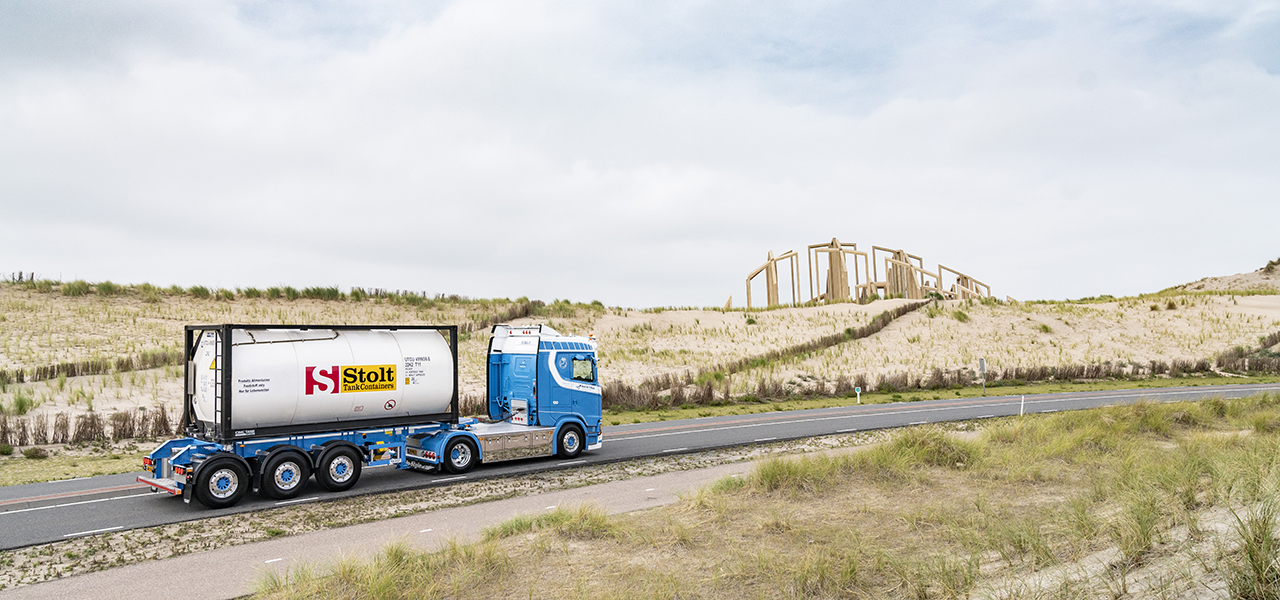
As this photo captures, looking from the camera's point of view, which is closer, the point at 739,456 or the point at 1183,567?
the point at 1183,567

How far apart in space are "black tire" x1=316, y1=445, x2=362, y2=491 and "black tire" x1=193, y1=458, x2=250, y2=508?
1.31m

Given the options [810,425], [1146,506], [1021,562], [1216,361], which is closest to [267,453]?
[1021,562]

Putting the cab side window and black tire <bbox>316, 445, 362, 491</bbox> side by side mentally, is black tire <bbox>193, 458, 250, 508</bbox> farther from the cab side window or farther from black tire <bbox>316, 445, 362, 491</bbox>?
the cab side window

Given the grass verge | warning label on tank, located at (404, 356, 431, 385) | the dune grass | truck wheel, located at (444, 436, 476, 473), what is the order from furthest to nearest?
the grass verge
truck wheel, located at (444, 436, 476, 473)
warning label on tank, located at (404, 356, 431, 385)
the dune grass

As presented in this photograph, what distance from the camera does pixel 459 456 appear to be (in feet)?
54.8

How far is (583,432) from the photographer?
19.0 m

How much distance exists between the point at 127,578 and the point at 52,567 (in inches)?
58.9

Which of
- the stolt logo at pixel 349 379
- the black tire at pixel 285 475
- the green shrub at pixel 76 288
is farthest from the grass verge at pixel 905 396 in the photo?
the green shrub at pixel 76 288

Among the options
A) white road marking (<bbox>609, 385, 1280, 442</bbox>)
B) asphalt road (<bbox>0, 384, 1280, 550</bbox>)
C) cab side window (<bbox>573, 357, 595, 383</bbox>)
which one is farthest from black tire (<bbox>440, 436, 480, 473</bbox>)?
white road marking (<bbox>609, 385, 1280, 442</bbox>)

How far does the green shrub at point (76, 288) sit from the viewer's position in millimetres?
47816

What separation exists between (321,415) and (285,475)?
1.25m

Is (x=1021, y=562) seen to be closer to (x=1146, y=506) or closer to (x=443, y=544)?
(x=1146, y=506)

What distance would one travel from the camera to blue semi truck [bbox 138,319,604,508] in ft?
44.8

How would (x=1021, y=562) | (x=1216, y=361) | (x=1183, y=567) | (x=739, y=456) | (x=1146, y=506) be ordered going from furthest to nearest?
(x=1216, y=361), (x=739, y=456), (x=1146, y=506), (x=1021, y=562), (x=1183, y=567)
